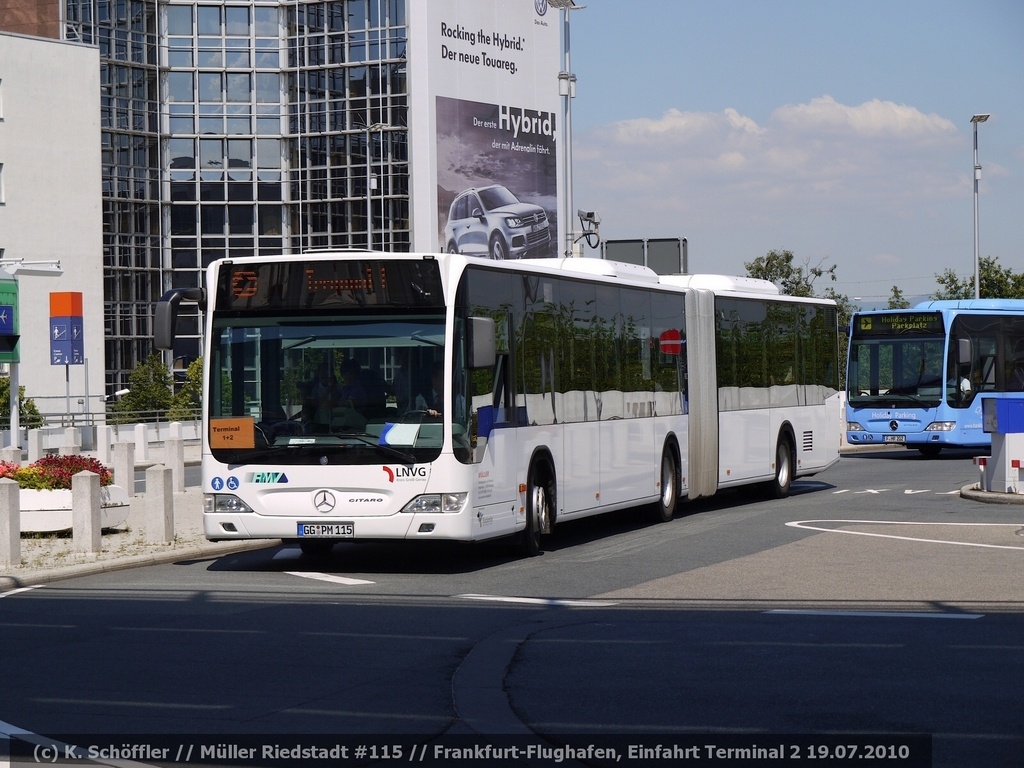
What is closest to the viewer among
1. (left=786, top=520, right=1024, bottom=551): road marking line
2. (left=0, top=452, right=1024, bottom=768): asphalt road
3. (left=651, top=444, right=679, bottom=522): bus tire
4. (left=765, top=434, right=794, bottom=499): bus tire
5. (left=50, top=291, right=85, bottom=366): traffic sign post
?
(left=0, top=452, right=1024, bottom=768): asphalt road

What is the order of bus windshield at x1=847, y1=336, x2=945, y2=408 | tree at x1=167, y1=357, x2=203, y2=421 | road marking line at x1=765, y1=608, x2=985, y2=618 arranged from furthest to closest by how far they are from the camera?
tree at x1=167, y1=357, x2=203, y2=421, bus windshield at x1=847, y1=336, x2=945, y2=408, road marking line at x1=765, y1=608, x2=985, y2=618

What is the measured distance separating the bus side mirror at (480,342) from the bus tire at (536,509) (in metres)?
2.01

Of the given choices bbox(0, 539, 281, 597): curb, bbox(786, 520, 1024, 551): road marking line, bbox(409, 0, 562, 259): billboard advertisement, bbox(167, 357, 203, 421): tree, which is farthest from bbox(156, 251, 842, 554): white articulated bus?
bbox(409, 0, 562, 259): billboard advertisement

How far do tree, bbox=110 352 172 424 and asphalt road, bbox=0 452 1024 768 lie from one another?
Answer: 32637mm

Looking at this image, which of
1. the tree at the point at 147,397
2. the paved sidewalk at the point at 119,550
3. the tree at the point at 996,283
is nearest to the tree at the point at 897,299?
the tree at the point at 996,283

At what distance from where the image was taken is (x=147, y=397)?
173 feet

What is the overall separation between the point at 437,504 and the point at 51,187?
5237 cm

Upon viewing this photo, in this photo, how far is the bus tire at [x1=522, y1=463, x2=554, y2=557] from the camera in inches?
652

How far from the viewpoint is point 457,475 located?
1471cm

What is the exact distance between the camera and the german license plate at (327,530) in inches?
583

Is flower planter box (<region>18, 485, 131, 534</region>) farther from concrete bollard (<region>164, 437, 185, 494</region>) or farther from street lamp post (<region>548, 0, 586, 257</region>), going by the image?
street lamp post (<region>548, 0, 586, 257</region>)

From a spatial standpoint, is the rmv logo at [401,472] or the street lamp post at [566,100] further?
the street lamp post at [566,100]

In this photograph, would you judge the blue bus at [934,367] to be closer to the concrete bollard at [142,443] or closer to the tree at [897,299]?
the concrete bollard at [142,443]

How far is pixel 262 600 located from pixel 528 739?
6156 millimetres
